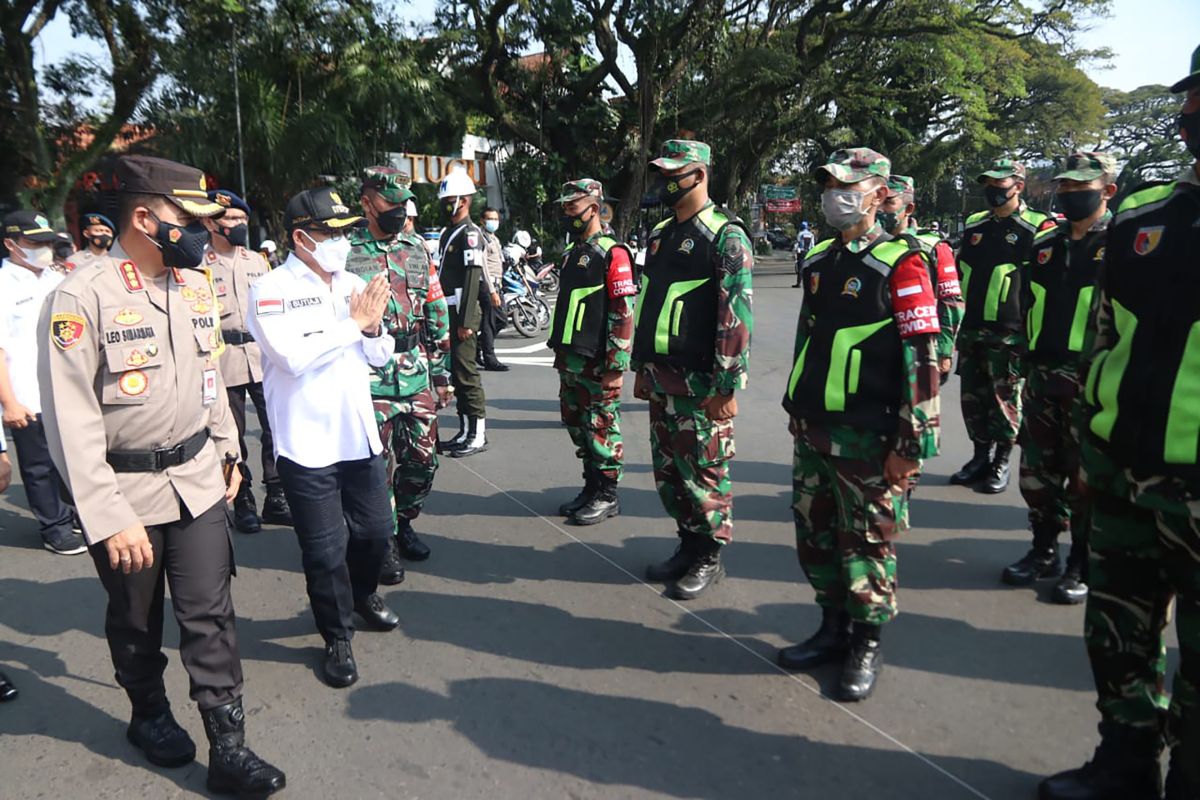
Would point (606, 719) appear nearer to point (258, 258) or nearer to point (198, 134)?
point (258, 258)

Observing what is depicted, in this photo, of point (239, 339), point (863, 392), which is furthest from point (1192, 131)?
point (239, 339)

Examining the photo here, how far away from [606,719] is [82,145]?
19.6m

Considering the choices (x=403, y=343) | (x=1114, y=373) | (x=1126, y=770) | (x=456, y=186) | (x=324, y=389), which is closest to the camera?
(x=1114, y=373)

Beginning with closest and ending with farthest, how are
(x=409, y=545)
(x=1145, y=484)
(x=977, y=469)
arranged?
1. (x=1145, y=484)
2. (x=409, y=545)
3. (x=977, y=469)

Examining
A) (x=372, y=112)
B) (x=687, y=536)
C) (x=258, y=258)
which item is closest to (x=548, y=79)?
(x=372, y=112)

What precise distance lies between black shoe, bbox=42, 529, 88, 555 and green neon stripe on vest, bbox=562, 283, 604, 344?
10.3 ft

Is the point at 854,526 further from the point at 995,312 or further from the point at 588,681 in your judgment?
the point at 995,312

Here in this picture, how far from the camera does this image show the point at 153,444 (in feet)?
8.54

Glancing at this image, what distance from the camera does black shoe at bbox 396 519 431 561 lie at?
4566 mm

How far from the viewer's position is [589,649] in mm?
3604

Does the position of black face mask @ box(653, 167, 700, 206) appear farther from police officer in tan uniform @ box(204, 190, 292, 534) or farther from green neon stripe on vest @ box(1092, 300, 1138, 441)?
police officer in tan uniform @ box(204, 190, 292, 534)

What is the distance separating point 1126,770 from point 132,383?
10.7ft

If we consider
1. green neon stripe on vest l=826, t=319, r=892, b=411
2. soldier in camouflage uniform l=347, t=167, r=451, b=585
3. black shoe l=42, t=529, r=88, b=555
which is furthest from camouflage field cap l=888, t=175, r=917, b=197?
black shoe l=42, t=529, r=88, b=555

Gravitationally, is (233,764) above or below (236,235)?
below
